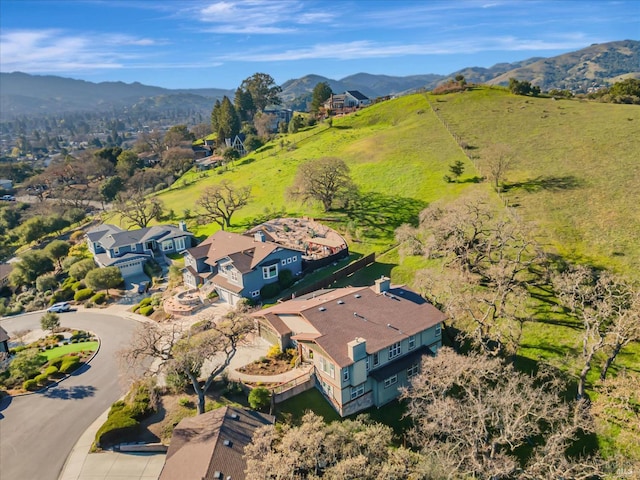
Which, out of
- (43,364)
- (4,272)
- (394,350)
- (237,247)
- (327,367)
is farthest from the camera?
(4,272)

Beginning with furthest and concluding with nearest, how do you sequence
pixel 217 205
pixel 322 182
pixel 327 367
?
1. pixel 217 205
2. pixel 322 182
3. pixel 327 367

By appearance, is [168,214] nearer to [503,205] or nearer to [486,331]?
[503,205]

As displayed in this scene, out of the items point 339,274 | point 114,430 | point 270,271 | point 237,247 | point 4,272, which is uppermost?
point 237,247

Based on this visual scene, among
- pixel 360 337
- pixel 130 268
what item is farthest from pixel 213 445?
pixel 130 268

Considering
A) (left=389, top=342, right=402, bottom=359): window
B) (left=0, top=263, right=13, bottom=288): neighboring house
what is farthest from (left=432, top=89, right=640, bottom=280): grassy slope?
(left=0, top=263, right=13, bottom=288): neighboring house

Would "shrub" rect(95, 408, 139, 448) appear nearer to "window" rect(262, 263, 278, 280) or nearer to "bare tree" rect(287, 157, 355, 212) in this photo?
"window" rect(262, 263, 278, 280)

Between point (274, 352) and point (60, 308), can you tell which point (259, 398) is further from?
point (60, 308)
